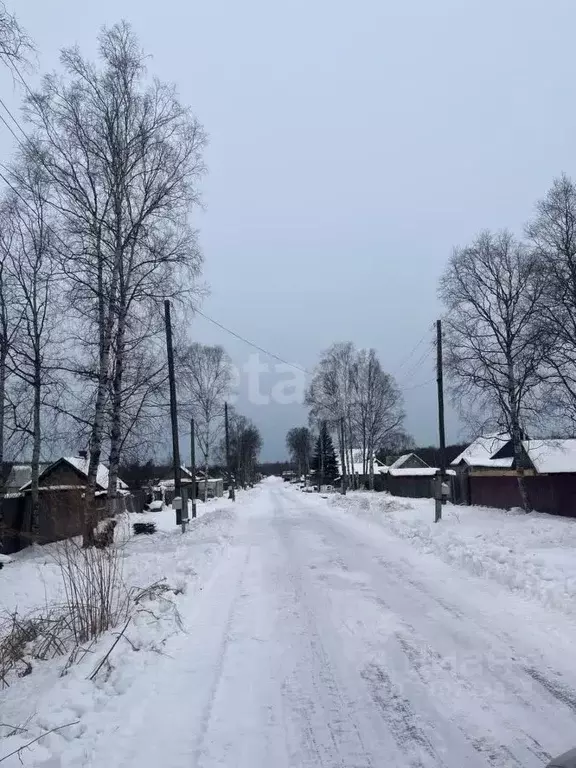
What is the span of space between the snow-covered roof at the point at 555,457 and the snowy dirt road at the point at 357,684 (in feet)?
57.0

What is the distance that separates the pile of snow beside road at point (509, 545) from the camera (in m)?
8.99

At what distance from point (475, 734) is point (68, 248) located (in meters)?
15.0

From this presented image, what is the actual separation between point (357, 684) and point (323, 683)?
30cm

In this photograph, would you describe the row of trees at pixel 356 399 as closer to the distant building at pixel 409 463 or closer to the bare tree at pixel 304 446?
the distant building at pixel 409 463

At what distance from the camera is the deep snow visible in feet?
13.5

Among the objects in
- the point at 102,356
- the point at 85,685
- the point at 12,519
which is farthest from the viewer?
the point at 12,519

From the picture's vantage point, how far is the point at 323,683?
5434 millimetres

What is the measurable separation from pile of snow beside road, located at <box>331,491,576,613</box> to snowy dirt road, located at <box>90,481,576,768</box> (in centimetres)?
58

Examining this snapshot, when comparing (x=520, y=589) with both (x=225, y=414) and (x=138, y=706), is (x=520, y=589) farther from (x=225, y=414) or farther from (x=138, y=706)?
(x=225, y=414)

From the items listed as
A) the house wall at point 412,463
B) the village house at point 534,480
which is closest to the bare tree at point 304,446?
the house wall at point 412,463

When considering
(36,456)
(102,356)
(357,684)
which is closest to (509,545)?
(357,684)

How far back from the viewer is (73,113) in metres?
15.9

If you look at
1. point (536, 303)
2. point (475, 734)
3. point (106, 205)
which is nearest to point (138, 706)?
point (475, 734)

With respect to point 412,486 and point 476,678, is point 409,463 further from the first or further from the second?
point 476,678
